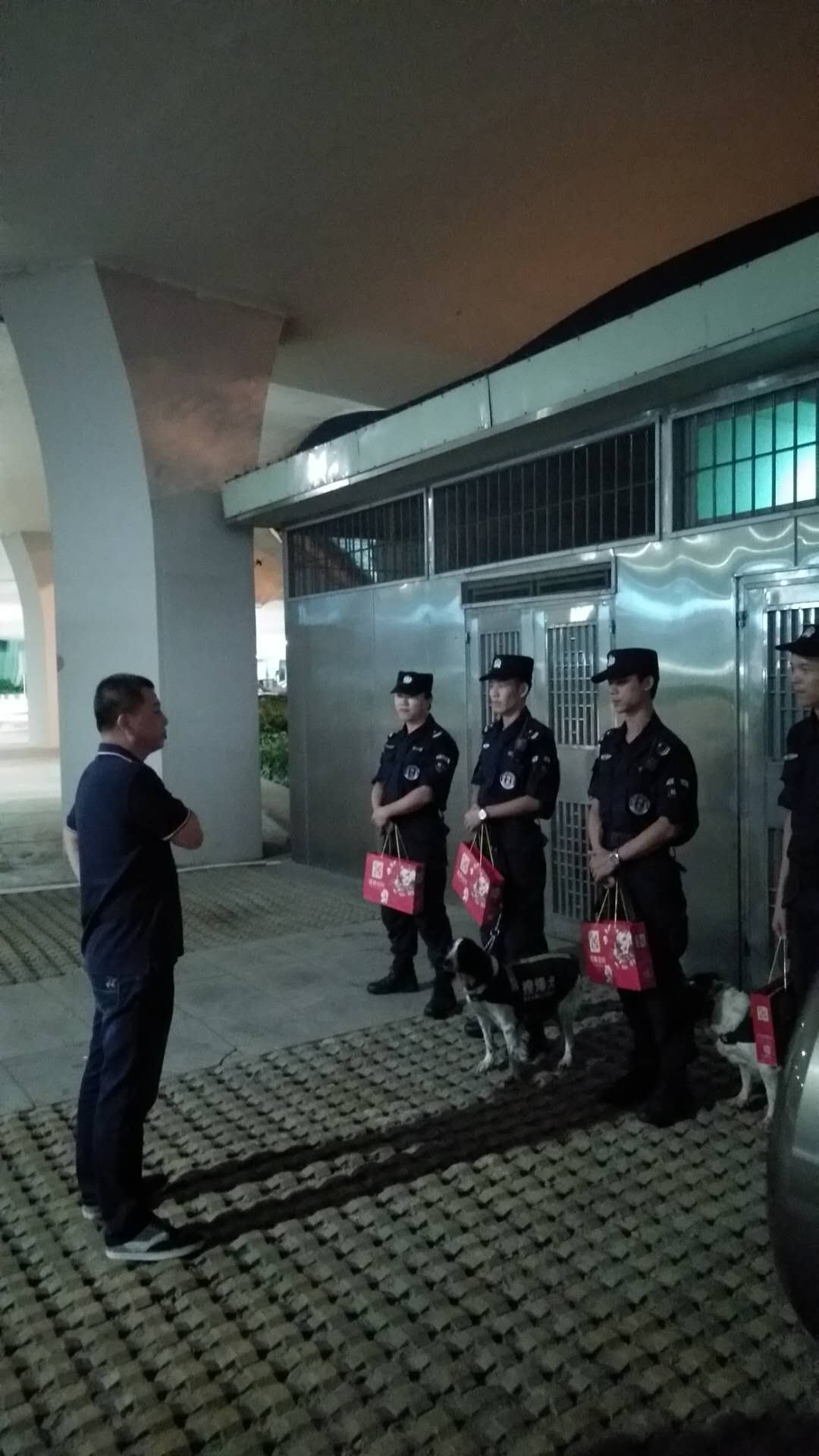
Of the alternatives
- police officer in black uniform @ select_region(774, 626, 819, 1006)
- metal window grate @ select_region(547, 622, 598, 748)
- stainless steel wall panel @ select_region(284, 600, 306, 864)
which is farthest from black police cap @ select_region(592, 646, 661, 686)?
stainless steel wall panel @ select_region(284, 600, 306, 864)

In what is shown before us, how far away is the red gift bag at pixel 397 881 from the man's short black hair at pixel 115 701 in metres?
2.44

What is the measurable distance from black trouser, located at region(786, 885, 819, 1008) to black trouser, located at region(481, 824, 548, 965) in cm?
128

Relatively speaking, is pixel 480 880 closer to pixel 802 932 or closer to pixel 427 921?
pixel 427 921

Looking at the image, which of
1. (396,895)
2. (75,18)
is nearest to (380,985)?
(396,895)

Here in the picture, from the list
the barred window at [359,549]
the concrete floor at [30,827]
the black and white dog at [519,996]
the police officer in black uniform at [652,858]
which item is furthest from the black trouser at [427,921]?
the concrete floor at [30,827]

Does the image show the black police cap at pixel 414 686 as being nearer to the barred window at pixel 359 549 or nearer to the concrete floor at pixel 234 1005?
the concrete floor at pixel 234 1005

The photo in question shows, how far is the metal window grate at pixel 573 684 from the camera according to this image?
256 inches

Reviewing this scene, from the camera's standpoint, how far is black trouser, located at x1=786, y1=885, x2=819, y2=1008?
3752mm

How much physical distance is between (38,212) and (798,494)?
6335 millimetres

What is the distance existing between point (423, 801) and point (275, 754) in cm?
920

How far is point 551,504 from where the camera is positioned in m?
6.88

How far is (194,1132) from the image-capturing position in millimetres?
4023

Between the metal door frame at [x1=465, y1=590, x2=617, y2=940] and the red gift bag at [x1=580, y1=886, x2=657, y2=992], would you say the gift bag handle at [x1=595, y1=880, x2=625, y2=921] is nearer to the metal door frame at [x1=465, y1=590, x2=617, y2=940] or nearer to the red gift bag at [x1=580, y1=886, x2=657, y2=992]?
the red gift bag at [x1=580, y1=886, x2=657, y2=992]

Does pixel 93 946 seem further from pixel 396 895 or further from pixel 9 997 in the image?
pixel 9 997
